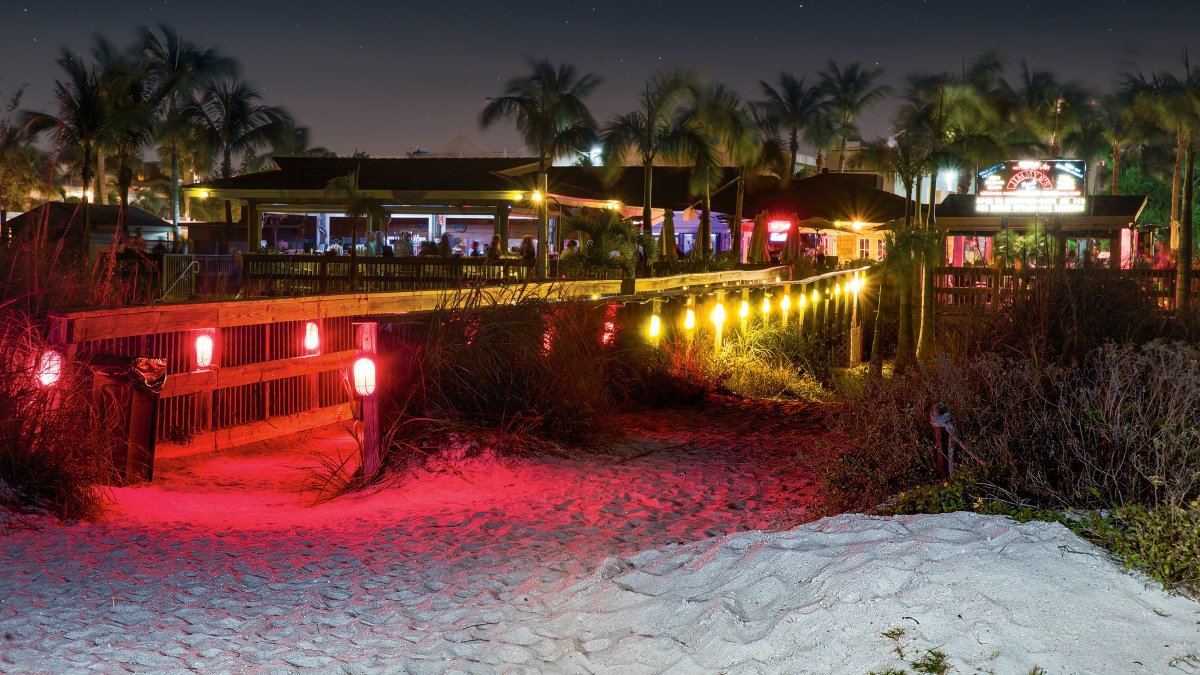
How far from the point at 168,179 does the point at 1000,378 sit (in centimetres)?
7601

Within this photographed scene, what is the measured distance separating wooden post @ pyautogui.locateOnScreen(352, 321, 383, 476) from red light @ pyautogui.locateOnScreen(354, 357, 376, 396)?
7 centimetres

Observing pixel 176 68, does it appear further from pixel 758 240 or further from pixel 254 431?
pixel 254 431

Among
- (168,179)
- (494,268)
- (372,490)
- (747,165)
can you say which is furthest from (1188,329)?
(168,179)

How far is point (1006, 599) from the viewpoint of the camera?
14.1 feet

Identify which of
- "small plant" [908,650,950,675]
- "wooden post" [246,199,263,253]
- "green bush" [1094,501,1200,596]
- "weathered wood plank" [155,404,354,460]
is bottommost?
"weathered wood plank" [155,404,354,460]

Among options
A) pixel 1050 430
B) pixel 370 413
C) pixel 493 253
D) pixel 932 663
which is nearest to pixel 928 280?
pixel 493 253

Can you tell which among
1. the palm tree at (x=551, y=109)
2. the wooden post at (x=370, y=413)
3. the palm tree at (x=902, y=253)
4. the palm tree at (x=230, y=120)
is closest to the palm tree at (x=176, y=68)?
the palm tree at (x=230, y=120)

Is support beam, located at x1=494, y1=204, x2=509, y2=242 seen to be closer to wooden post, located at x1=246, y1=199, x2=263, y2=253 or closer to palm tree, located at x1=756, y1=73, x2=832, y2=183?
wooden post, located at x1=246, y1=199, x2=263, y2=253

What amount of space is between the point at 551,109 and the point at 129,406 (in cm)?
2676

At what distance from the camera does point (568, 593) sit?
545 cm

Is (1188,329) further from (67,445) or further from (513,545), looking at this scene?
(67,445)

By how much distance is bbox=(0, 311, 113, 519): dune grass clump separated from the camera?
682cm

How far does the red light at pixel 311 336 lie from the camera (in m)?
11.0

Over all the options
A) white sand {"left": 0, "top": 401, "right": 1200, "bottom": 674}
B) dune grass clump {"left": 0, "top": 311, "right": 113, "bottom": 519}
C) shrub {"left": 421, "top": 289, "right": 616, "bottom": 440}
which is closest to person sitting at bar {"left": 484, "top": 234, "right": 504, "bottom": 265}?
shrub {"left": 421, "top": 289, "right": 616, "bottom": 440}
